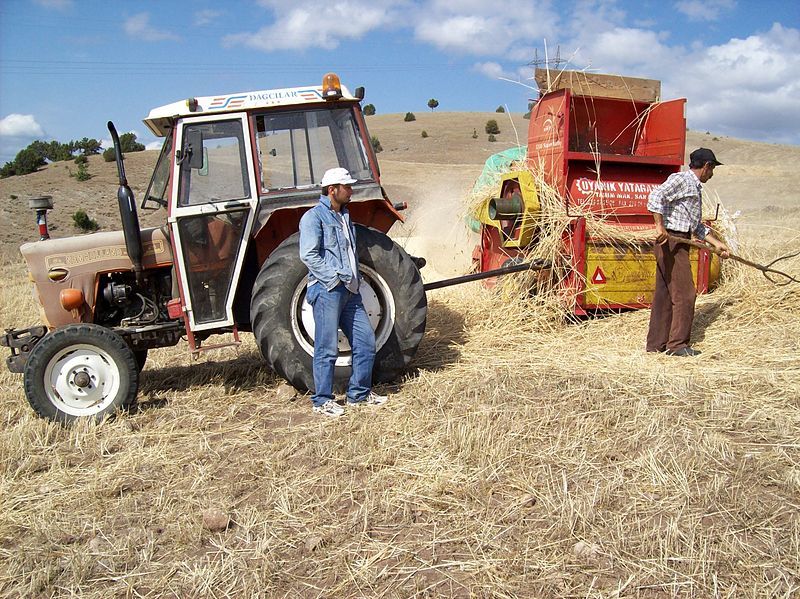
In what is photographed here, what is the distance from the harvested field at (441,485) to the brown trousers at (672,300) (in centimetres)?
25

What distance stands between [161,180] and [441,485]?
3.36 meters

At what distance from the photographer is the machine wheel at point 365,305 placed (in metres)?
4.63

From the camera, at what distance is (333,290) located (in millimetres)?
4426

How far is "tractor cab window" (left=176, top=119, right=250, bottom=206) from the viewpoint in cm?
469

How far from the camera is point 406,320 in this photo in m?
4.84

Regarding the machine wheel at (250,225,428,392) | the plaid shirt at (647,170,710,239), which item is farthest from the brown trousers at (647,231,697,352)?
the machine wheel at (250,225,428,392)

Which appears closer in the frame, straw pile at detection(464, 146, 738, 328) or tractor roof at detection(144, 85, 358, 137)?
tractor roof at detection(144, 85, 358, 137)

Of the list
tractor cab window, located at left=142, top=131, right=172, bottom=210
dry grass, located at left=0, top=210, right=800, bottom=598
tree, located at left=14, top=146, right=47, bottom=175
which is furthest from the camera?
tree, located at left=14, top=146, right=47, bottom=175

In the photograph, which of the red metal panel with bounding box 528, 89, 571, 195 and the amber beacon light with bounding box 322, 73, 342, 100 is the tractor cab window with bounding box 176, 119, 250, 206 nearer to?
the amber beacon light with bounding box 322, 73, 342, 100

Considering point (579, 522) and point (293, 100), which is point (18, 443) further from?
point (579, 522)

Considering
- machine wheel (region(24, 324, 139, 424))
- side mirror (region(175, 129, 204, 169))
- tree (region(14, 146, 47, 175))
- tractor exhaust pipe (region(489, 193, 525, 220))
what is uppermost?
tree (region(14, 146, 47, 175))

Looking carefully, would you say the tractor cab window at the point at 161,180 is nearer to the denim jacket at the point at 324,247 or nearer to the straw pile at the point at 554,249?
the denim jacket at the point at 324,247

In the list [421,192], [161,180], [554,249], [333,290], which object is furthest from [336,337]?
[421,192]

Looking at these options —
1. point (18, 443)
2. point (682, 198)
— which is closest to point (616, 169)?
point (682, 198)
